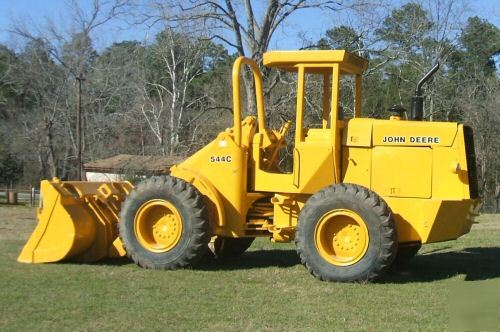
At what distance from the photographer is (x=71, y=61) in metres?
33.9

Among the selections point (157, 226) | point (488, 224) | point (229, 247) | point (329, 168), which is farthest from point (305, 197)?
point (488, 224)

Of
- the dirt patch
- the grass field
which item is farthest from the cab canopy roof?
the dirt patch

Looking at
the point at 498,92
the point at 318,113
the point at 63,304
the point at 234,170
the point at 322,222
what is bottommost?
the point at 63,304

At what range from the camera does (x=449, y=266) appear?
955cm

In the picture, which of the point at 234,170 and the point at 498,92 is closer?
the point at 234,170

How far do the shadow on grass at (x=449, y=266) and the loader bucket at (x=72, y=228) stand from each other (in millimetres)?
3869

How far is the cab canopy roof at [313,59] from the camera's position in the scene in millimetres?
8773

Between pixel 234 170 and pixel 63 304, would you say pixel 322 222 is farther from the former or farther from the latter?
pixel 63 304

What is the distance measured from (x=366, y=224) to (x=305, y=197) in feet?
3.90

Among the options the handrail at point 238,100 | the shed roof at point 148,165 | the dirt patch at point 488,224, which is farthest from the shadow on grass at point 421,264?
the shed roof at point 148,165

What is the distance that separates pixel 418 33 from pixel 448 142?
17.3 m

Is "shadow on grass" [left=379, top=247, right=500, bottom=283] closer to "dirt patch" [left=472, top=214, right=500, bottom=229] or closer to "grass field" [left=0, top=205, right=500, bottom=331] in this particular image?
"grass field" [left=0, top=205, right=500, bottom=331]

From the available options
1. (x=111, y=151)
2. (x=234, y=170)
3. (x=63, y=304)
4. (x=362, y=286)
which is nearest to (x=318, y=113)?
(x=234, y=170)

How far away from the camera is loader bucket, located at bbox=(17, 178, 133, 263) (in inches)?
364
